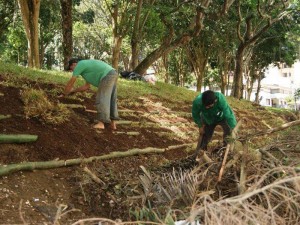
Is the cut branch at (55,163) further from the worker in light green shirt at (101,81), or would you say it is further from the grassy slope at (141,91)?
the grassy slope at (141,91)

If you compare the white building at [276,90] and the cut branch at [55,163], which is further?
the white building at [276,90]

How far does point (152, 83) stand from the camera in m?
13.5

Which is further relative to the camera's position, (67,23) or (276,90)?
(276,90)

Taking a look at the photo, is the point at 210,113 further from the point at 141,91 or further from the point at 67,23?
the point at 67,23

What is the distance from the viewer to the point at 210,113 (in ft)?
20.0

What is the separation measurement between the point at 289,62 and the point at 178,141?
16239 millimetres

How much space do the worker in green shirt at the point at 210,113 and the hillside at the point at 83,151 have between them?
0.50 m

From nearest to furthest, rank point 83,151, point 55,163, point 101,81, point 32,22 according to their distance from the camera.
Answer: point 55,163 → point 83,151 → point 101,81 → point 32,22

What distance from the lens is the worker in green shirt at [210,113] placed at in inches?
221

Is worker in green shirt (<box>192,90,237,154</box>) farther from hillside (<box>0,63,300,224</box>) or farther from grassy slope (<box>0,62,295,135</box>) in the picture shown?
grassy slope (<box>0,62,295,135</box>)

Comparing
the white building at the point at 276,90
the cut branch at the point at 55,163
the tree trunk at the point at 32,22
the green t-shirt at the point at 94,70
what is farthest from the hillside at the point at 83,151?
the white building at the point at 276,90

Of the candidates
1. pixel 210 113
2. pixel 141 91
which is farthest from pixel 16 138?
pixel 141 91

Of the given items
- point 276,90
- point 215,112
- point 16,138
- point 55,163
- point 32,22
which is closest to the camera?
point 55,163

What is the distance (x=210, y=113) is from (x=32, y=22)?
8643 mm
